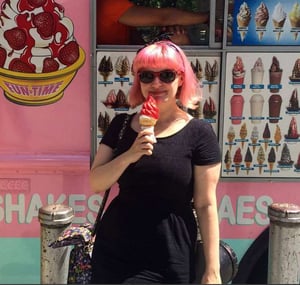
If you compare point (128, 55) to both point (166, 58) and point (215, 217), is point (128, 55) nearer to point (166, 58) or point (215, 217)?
point (166, 58)

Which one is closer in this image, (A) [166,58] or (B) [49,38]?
(A) [166,58]

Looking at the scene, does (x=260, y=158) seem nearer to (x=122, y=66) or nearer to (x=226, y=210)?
(x=226, y=210)

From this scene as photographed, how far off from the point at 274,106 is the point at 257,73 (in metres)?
0.21

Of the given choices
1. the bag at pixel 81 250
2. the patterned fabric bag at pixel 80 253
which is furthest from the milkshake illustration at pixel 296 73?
the patterned fabric bag at pixel 80 253

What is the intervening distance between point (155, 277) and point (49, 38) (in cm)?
145

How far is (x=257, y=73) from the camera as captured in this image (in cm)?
274

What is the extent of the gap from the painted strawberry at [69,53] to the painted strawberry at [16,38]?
0.21 metres

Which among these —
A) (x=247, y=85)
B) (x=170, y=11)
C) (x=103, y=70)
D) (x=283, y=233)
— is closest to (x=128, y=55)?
(x=103, y=70)

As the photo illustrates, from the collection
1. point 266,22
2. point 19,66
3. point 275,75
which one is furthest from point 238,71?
point 19,66

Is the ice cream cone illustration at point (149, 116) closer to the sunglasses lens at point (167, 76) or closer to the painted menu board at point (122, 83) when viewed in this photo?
the sunglasses lens at point (167, 76)

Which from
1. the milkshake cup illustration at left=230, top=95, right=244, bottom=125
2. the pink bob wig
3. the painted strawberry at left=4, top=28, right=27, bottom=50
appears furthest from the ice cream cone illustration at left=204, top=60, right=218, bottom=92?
the painted strawberry at left=4, top=28, right=27, bottom=50

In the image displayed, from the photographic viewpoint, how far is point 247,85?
9.01 ft

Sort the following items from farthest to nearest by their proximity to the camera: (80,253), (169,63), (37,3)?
(37,3) < (80,253) < (169,63)

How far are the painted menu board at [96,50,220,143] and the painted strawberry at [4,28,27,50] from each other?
1.36 ft
